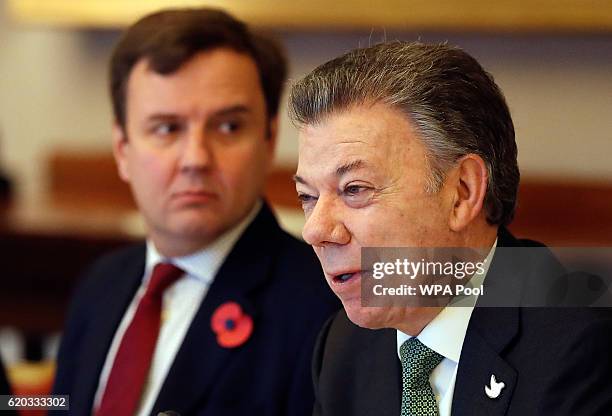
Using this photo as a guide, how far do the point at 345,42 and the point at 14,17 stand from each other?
1.71m

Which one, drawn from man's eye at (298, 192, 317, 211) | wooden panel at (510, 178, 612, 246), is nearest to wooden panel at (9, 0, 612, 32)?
Result: wooden panel at (510, 178, 612, 246)

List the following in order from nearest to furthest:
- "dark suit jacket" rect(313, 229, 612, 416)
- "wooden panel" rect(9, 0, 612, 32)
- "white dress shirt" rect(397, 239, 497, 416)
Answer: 1. "dark suit jacket" rect(313, 229, 612, 416)
2. "white dress shirt" rect(397, 239, 497, 416)
3. "wooden panel" rect(9, 0, 612, 32)

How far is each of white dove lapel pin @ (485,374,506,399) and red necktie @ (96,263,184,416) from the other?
33.3 inches

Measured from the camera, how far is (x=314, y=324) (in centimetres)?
197

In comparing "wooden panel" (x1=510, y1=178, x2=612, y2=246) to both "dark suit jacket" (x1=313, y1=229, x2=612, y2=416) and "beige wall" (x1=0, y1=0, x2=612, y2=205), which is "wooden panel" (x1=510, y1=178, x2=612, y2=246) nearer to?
"beige wall" (x1=0, y1=0, x2=612, y2=205)

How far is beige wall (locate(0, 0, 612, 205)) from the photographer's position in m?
4.13

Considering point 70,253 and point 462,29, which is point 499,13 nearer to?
point 462,29

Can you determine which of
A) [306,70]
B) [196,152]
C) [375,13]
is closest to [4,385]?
[196,152]

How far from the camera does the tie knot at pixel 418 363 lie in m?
1.45

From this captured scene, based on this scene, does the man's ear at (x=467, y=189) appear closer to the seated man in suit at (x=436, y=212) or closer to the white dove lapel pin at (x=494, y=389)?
the seated man in suit at (x=436, y=212)

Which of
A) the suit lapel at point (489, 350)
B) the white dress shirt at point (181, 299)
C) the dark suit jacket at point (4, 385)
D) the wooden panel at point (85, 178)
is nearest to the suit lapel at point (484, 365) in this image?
the suit lapel at point (489, 350)

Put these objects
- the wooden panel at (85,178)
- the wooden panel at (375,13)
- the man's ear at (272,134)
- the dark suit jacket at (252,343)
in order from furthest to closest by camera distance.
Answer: the wooden panel at (85,178)
the wooden panel at (375,13)
the man's ear at (272,134)
the dark suit jacket at (252,343)

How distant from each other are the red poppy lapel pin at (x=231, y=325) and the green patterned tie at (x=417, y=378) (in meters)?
0.58

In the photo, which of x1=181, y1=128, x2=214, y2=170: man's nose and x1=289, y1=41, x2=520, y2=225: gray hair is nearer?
x1=289, y1=41, x2=520, y2=225: gray hair
